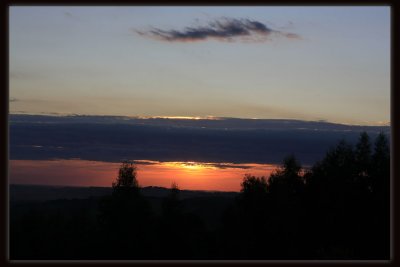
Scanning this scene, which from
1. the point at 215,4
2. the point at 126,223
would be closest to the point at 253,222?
the point at 126,223

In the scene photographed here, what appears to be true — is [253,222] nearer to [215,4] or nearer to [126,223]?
[126,223]

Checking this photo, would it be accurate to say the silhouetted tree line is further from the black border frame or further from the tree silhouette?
the black border frame

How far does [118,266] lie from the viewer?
3.43 meters

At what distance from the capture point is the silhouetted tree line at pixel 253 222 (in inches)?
882

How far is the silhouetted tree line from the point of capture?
22.4m

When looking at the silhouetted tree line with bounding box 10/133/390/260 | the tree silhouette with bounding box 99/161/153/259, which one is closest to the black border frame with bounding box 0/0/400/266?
the silhouetted tree line with bounding box 10/133/390/260

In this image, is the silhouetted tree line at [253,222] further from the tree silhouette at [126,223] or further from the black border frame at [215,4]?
the black border frame at [215,4]

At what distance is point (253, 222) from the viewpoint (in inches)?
975

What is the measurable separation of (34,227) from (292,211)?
11222 mm

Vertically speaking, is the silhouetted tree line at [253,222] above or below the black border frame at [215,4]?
below

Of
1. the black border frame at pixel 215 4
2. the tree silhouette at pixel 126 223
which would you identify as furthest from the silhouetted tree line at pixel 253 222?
the black border frame at pixel 215 4
